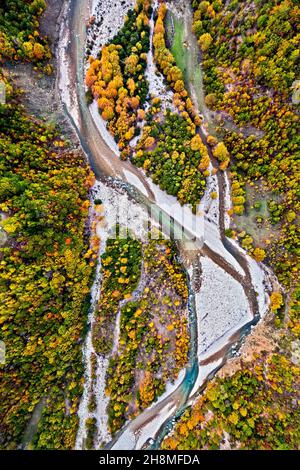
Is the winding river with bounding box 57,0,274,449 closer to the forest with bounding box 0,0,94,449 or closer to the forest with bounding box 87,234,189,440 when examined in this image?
the forest with bounding box 87,234,189,440

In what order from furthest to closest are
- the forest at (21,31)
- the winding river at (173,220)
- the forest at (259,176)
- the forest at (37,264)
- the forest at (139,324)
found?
1. the winding river at (173,220)
2. the forest at (139,324)
3. the forest at (21,31)
4. the forest at (259,176)
5. the forest at (37,264)

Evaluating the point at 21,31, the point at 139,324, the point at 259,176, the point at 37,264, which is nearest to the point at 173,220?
the point at 259,176

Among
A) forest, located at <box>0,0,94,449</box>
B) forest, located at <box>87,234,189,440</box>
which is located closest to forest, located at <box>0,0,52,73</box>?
forest, located at <box>0,0,94,449</box>

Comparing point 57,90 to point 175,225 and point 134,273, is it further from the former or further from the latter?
point 134,273

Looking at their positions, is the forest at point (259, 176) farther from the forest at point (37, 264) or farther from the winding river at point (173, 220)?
the forest at point (37, 264)

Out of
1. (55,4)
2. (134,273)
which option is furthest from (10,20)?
(134,273)

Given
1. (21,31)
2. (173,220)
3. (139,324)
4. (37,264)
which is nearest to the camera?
(37,264)

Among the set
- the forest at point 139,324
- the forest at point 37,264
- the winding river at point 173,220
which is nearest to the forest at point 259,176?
Result: the winding river at point 173,220

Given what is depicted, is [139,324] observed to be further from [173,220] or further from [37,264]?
[173,220]

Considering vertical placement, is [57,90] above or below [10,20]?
below
